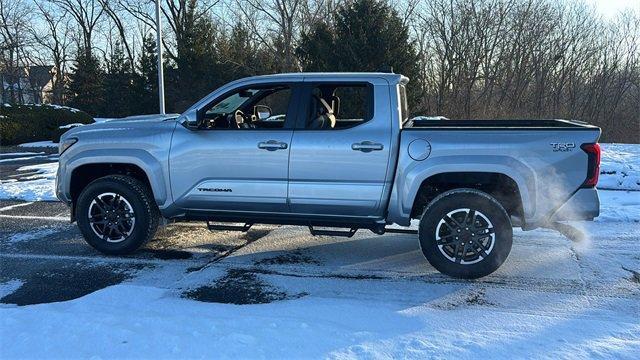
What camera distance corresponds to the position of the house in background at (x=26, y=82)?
154ft

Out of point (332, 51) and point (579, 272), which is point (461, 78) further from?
point (579, 272)

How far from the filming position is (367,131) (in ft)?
16.4

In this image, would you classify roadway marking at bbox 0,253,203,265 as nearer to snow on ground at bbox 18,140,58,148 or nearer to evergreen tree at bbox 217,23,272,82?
snow on ground at bbox 18,140,58,148

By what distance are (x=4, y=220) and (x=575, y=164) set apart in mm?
7499

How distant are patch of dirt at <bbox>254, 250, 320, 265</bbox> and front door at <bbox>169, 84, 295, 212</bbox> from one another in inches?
22.9

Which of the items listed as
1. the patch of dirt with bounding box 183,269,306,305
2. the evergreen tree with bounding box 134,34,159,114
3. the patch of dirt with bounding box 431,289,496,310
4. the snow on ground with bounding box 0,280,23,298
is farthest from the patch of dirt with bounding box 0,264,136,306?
the evergreen tree with bounding box 134,34,159,114

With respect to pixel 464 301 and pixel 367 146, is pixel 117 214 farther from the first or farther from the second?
pixel 464 301

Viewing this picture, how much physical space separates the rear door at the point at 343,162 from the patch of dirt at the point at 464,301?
3.77 ft

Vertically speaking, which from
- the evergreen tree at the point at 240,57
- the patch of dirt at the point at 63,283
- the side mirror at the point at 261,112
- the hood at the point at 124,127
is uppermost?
the evergreen tree at the point at 240,57

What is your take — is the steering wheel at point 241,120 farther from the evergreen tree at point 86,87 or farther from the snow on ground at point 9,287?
the evergreen tree at point 86,87

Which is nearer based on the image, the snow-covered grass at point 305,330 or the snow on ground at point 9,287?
the snow-covered grass at point 305,330

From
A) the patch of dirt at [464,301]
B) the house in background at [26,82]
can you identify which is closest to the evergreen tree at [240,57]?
the house in background at [26,82]

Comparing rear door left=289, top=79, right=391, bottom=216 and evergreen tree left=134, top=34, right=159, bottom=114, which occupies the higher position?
evergreen tree left=134, top=34, right=159, bottom=114

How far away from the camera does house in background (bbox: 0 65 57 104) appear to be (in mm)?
47062
